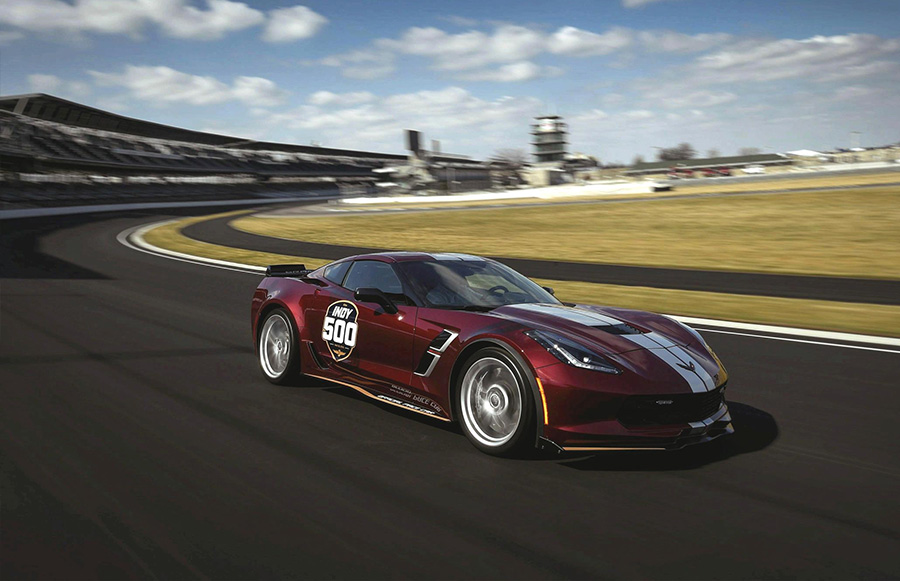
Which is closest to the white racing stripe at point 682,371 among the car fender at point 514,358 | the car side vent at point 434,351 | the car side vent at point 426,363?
the car fender at point 514,358

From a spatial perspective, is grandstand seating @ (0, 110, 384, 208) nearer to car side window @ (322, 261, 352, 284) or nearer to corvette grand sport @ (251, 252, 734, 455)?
car side window @ (322, 261, 352, 284)

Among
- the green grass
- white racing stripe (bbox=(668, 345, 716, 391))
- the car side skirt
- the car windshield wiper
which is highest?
the car windshield wiper

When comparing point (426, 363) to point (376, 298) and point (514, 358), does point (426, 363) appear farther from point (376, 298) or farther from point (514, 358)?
point (514, 358)

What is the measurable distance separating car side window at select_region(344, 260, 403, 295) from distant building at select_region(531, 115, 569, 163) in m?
162

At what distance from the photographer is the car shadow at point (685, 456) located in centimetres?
456

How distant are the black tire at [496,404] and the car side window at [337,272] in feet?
6.31

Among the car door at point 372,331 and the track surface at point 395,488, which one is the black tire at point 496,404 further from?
the car door at point 372,331

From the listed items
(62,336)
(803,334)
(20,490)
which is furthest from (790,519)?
(62,336)

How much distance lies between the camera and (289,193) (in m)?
91.6

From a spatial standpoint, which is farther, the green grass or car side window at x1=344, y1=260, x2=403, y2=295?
the green grass

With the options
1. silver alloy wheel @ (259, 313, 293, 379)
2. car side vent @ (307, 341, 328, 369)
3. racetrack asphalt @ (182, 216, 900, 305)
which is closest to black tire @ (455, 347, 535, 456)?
car side vent @ (307, 341, 328, 369)

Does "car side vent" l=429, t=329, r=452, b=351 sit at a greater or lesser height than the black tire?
greater

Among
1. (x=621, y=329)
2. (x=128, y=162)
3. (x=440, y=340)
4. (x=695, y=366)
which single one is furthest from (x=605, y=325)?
(x=128, y=162)

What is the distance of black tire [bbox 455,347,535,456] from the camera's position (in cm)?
464
